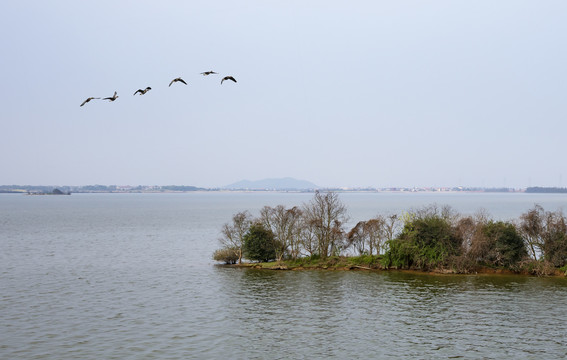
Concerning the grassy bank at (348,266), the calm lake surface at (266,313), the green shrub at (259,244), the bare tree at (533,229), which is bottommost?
the calm lake surface at (266,313)

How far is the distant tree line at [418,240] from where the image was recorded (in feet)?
229

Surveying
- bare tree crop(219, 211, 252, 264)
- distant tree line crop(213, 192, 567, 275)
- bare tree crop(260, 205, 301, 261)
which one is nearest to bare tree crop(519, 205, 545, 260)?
distant tree line crop(213, 192, 567, 275)

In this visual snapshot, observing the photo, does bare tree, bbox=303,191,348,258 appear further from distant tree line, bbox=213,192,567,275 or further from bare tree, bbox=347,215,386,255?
bare tree, bbox=347,215,386,255

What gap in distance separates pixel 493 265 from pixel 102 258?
202ft

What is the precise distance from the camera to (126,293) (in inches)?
2338

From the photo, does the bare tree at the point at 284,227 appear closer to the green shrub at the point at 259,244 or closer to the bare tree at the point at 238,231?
the green shrub at the point at 259,244

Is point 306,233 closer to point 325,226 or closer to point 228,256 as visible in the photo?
point 325,226

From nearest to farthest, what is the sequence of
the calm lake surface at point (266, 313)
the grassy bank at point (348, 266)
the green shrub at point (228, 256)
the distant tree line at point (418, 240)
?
the calm lake surface at point (266, 313)
the distant tree line at point (418, 240)
the grassy bank at point (348, 266)
the green shrub at point (228, 256)

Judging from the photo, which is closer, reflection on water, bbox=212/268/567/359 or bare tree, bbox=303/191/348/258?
reflection on water, bbox=212/268/567/359

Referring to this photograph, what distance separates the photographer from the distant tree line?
69.7m

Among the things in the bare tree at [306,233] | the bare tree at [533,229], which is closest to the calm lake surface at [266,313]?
the bare tree at [533,229]

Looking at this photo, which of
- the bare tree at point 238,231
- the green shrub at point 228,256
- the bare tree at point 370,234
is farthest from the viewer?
the green shrub at point 228,256

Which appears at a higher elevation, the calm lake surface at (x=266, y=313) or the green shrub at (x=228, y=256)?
the green shrub at (x=228, y=256)

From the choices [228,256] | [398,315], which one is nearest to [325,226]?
[228,256]
